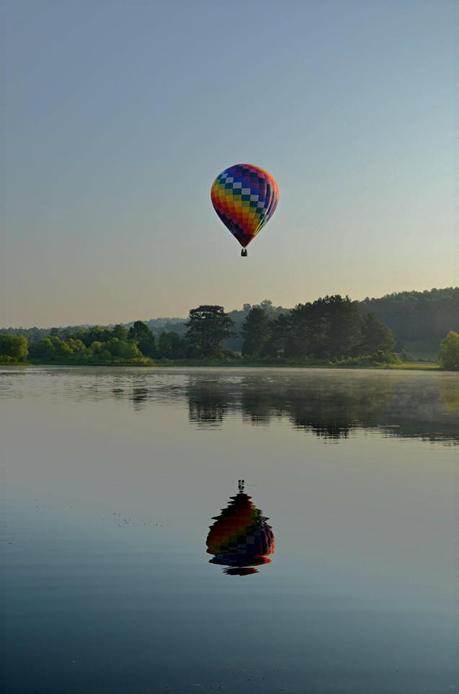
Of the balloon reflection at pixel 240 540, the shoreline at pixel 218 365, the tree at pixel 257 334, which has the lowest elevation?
the balloon reflection at pixel 240 540

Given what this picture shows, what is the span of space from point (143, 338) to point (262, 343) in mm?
26509

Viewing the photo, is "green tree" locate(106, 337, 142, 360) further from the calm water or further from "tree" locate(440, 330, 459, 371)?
the calm water

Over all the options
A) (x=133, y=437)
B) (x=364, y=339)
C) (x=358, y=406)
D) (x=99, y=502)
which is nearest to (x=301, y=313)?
(x=364, y=339)

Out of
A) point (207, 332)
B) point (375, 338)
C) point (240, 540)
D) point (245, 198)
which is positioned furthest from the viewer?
point (207, 332)

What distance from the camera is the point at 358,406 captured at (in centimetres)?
4716

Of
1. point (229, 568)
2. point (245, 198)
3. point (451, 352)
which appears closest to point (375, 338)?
point (451, 352)

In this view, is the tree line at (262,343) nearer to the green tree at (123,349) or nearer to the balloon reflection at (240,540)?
the green tree at (123,349)

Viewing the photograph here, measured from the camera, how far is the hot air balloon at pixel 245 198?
6530 centimetres

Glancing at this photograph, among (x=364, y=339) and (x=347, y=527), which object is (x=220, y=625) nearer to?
(x=347, y=527)

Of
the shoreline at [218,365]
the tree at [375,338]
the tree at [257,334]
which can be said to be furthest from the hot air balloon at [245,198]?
the tree at [257,334]

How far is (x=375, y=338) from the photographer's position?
157000 mm

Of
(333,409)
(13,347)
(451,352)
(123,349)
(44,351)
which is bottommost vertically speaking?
(333,409)

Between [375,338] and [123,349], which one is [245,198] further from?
[123,349]

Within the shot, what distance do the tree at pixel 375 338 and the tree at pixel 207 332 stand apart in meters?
29.7
